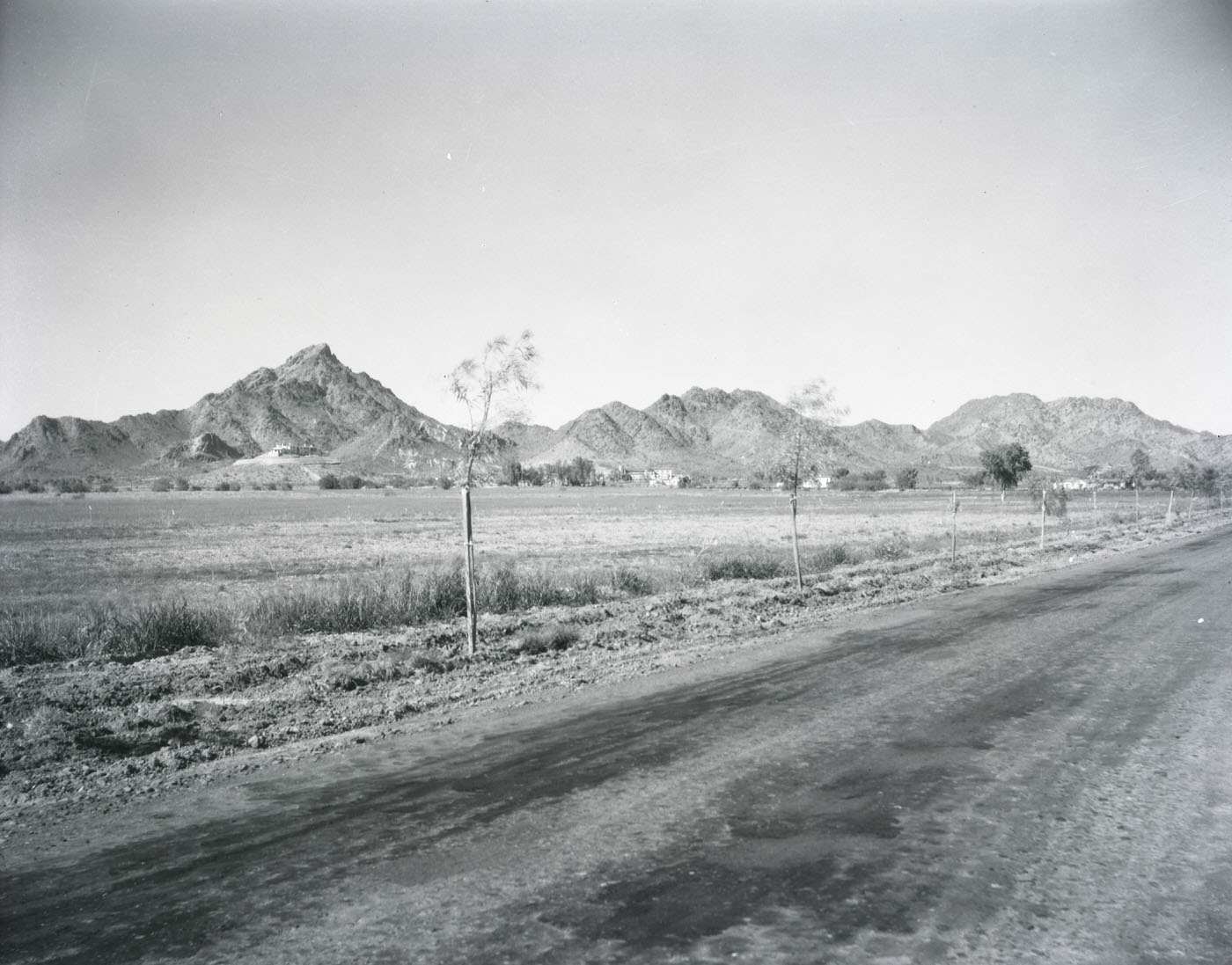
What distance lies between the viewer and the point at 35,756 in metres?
8.20

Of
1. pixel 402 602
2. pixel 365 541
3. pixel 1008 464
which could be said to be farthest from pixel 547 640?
pixel 1008 464

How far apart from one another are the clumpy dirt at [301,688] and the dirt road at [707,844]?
85 cm

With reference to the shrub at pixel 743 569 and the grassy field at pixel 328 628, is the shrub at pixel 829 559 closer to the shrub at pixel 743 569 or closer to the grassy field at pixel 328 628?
the grassy field at pixel 328 628

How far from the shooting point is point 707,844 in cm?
558

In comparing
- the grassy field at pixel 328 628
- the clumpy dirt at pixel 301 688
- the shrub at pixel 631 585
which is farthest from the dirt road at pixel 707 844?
the shrub at pixel 631 585

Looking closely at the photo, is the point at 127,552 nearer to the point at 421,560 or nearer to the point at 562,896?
the point at 421,560

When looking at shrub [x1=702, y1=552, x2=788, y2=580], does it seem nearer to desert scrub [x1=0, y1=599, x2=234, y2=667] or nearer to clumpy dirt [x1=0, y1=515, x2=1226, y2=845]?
clumpy dirt [x1=0, y1=515, x2=1226, y2=845]

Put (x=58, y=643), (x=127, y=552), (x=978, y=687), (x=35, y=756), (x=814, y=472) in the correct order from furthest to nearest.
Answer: (x=127, y=552) → (x=814, y=472) → (x=58, y=643) → (x=978, y=687) → (x=35, y=756)

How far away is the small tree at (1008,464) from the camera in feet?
419

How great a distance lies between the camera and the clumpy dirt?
7.87m

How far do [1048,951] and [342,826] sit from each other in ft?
15.3

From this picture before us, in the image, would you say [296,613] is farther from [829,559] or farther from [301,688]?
[829,559]

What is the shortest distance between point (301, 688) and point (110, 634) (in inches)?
208

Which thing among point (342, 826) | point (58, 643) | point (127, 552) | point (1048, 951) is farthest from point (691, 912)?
point (127, 552)
